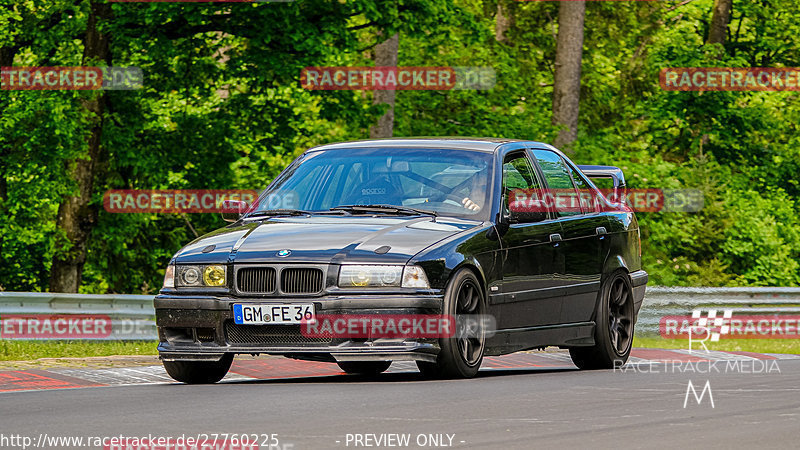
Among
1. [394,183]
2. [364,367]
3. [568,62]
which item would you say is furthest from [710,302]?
[394,183]

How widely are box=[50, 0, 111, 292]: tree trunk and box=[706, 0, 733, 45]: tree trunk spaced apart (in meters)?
17.9

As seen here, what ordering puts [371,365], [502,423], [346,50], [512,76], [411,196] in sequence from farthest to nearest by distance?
[512,76], [346,50], [371,365], [411,196], [502,423]

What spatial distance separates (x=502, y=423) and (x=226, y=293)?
270cm

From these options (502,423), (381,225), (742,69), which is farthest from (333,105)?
(502,423)

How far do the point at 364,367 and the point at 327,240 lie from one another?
8.38ft

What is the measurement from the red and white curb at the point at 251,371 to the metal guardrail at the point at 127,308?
19.5 ft

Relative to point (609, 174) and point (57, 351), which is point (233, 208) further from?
point (57, 351)

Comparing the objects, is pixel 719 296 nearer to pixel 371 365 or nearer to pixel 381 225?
pixel 371 365

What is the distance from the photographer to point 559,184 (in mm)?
11773

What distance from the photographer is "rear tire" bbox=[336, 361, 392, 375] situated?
11805 mm

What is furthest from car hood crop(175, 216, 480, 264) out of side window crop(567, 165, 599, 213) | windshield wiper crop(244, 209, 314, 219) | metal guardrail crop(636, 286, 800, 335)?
metal guardrail crop(636, 286, 800, 335)

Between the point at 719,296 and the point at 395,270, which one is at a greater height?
the point at 395,270

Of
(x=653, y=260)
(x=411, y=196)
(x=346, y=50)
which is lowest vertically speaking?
(x=653, y=260)

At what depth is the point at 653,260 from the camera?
105 feet
